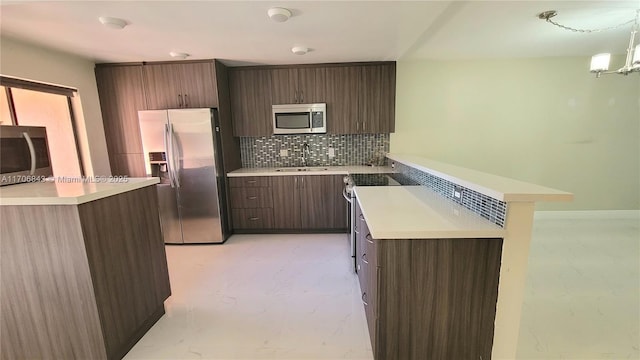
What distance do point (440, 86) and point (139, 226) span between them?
3905 millimetres

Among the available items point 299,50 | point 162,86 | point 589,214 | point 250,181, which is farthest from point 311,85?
point 589,214

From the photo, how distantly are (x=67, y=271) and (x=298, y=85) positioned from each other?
2964mm

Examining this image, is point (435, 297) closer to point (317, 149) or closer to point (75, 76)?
point (317, 149)

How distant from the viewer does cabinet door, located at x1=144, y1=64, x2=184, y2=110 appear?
10.5ft

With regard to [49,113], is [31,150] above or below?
below

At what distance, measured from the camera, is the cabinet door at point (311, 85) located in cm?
349

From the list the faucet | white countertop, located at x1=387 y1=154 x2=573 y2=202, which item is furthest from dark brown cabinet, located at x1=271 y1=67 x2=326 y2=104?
white countertop, located at x1=387 y1=154 x2=573 y2=202

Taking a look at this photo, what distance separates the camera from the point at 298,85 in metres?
3.52

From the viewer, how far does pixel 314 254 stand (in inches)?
116

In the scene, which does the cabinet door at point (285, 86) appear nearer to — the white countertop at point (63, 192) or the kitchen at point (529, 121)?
the kitchen at point (529, 121)

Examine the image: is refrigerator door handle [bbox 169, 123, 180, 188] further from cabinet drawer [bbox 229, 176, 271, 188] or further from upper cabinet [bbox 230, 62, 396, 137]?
upper cabinet [bbox 230, 62, 396, 137]

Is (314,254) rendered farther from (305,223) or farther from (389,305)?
(389,305)

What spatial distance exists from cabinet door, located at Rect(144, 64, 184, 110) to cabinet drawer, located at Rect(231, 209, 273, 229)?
158 cm

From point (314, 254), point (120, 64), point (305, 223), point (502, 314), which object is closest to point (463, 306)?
point (502, 314)
